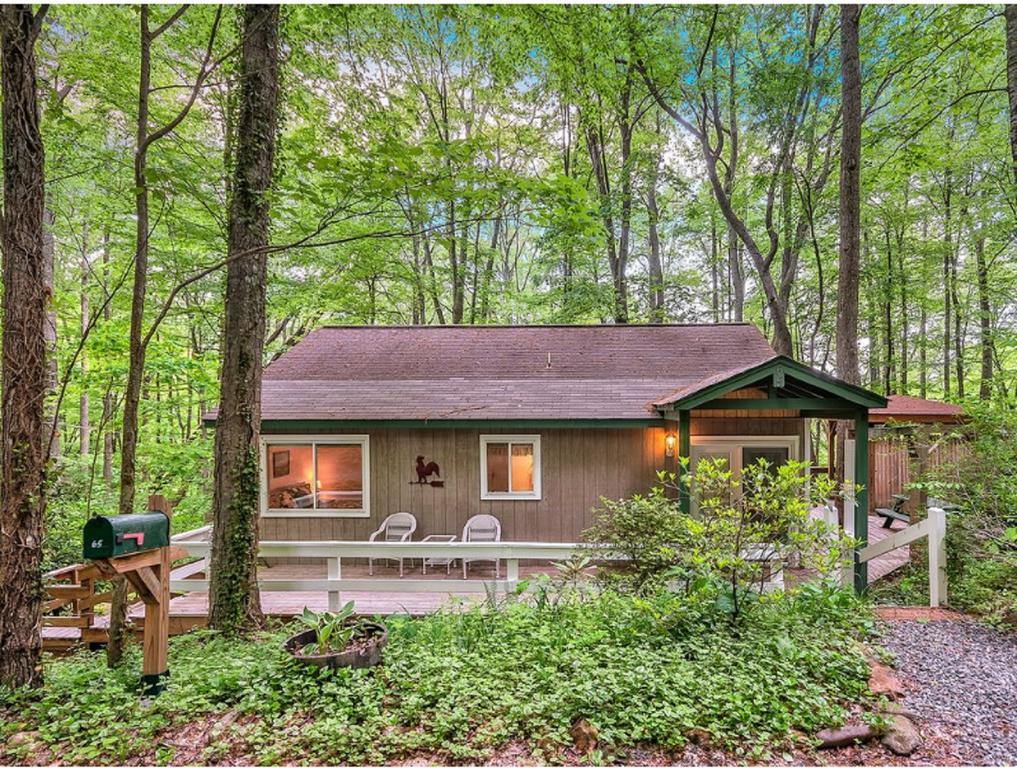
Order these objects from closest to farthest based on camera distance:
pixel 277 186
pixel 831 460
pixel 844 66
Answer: pixel 277 186
pixel 844 66
pixel 831 460

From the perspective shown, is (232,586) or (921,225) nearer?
(232,586)

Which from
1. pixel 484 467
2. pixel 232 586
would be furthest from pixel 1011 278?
pixel 232 586

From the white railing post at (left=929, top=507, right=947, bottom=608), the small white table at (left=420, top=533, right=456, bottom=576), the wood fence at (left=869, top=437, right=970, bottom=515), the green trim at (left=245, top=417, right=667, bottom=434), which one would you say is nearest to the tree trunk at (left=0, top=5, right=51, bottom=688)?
the green trim at (left=245, top=417, right=667, bottom=434)

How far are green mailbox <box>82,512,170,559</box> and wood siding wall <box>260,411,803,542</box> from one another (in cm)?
450

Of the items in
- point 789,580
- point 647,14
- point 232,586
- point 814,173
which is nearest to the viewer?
point 232,586

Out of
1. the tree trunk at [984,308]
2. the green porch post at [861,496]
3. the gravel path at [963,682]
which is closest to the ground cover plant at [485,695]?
the gravel path at [963,682]

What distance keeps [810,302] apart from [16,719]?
21.8m

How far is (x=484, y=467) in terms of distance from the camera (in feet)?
26.0

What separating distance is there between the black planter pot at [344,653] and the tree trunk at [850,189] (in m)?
8.86

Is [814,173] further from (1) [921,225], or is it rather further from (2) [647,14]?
(1) [921,225]

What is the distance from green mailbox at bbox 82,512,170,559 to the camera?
2980mm

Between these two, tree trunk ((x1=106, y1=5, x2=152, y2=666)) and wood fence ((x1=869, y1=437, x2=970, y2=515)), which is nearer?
tree trunk ((x1=106, y1=5, x2=152, y2=666))

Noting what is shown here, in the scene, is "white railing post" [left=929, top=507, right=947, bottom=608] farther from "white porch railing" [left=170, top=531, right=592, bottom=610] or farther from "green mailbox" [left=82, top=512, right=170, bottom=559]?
"green mailbox" [left=82, top=512, right=170, bottom=559]

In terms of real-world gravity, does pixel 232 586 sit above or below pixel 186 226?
below
